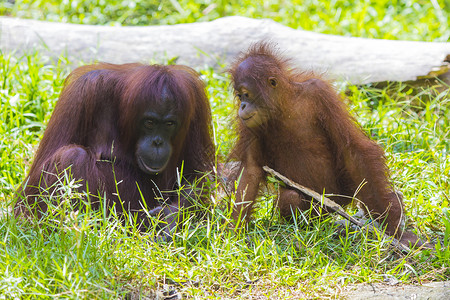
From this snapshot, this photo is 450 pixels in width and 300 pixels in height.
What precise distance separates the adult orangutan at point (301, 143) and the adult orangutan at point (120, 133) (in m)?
0.38

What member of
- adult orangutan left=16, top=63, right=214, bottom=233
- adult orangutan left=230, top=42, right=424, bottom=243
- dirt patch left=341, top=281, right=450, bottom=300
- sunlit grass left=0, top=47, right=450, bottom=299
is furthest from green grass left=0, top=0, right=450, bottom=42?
dirt patch left=341, top=281, right=450, bottom=300

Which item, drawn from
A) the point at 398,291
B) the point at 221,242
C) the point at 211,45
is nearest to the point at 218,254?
the point at 221,242

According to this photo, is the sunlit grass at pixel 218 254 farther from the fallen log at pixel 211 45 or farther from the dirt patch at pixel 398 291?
the fallen log at pixel 211 45

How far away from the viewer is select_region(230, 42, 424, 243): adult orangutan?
345cm

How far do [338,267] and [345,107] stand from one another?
101 cm

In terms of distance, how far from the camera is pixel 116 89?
3.66 m

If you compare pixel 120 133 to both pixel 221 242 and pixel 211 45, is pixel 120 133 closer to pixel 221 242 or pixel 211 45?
pixel 221 242

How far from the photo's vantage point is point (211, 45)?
19.3ft

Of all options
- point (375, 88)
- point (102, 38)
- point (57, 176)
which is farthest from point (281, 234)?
point (102, 38)

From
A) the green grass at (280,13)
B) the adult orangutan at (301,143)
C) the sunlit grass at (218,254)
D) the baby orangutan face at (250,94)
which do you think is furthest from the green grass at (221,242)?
the green grass at (280,13)

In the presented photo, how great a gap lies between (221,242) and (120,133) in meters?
0.93

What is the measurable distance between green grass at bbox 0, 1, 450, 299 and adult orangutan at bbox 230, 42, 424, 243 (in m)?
0.18

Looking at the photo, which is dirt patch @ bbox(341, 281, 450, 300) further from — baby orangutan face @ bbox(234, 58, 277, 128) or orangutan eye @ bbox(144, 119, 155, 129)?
orangutan eye @ bbox(144, 119, 155, 129)

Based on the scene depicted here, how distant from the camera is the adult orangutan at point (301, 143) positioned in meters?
3.45
